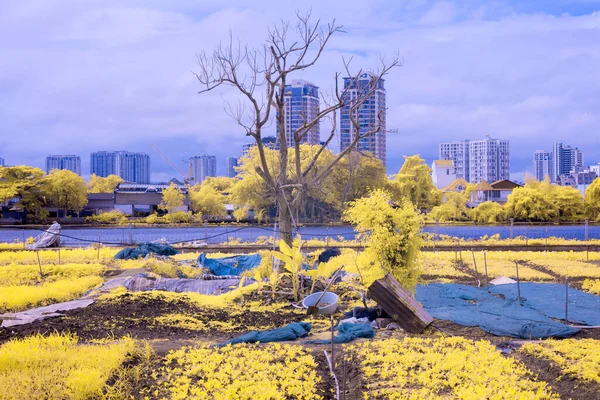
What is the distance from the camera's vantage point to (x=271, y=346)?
8.73m

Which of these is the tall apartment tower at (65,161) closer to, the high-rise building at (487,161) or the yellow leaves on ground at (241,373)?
the high-rise building at (487,161)

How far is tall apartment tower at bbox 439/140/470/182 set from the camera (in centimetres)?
16473

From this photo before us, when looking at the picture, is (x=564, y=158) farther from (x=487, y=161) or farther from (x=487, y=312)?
(x=487, y=312)

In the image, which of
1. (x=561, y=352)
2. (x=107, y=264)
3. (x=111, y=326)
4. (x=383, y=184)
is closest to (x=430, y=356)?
(x=561, y=352)

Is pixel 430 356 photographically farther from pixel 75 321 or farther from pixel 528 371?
pixel 75 321

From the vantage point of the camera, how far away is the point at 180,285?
1551 centimetres

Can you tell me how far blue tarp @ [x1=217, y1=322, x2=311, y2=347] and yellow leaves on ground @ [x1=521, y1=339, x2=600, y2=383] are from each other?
352cm

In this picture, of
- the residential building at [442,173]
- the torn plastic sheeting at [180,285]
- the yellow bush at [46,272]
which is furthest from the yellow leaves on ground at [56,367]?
the residential building at [442,173]

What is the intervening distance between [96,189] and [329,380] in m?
73.3

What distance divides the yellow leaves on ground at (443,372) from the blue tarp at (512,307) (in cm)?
178

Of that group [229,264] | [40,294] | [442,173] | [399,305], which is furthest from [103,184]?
[399,305]

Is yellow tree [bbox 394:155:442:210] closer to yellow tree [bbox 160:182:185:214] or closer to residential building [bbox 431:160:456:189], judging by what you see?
yellow tree [bbox 160:182:185:214]

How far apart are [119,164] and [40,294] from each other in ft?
613

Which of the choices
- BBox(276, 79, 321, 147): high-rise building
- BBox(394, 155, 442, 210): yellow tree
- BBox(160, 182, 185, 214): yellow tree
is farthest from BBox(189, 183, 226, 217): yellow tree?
BBox(394, 155, 442, 210): yellow tree
